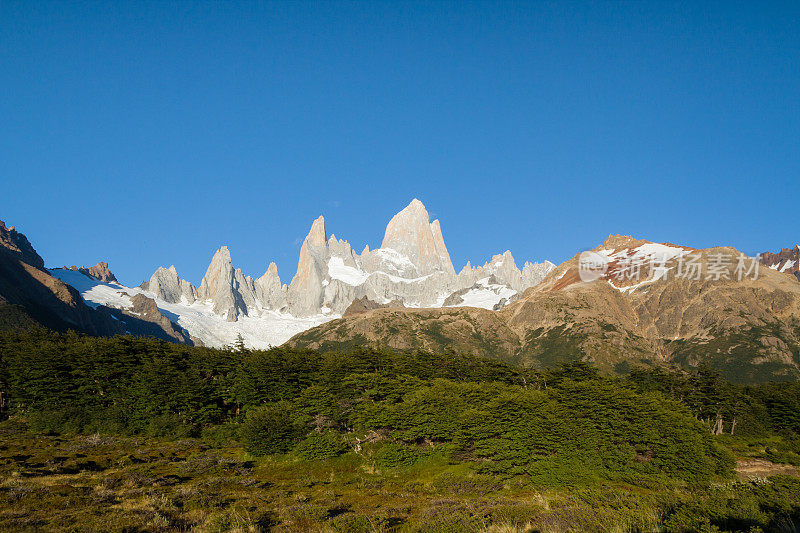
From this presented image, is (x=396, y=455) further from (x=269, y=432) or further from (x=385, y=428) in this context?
(x=269, y=432)

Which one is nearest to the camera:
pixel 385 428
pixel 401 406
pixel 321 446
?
pixel 321 446

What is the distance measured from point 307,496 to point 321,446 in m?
20.2

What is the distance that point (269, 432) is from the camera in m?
68.8

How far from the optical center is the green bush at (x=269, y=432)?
6819cm

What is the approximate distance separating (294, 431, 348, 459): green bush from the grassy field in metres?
1.16

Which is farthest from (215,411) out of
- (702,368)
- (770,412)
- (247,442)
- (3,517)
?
(770,412)

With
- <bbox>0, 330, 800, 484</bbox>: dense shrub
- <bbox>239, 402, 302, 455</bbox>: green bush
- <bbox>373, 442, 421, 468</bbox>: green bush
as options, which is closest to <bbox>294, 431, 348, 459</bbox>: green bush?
<bbox>0, 330, 800, 484</bbox>: dense shrub

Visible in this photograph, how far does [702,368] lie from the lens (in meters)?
110

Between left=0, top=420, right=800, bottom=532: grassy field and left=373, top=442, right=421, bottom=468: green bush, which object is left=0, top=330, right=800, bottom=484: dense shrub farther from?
left=0, top=420, right=800, bottom=532: grassy field

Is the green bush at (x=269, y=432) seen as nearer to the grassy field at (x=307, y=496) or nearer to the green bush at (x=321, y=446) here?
the grassy field at (x=307, y=496)

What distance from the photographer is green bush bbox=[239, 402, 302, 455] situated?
224ft

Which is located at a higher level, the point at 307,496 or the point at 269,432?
the point at 269,432

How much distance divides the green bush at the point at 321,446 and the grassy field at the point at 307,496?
1.16m

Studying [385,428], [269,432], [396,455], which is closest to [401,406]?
[385,428]
